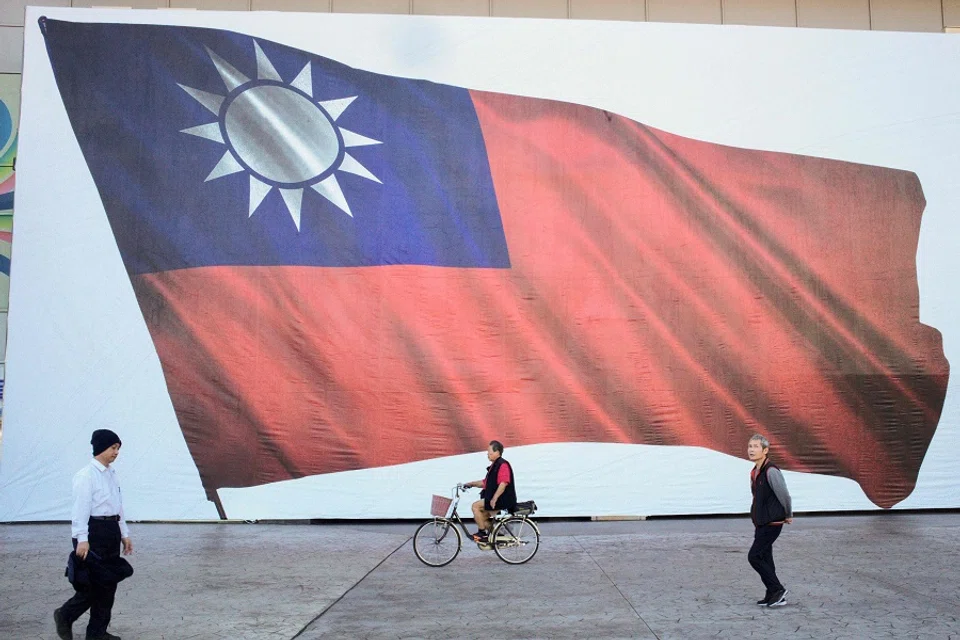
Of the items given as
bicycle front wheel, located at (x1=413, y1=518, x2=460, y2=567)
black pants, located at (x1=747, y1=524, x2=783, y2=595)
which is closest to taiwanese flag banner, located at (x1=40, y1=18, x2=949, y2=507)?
bicycle front wheel, located at (x1=413, y1=518, x2=460, y2=567)

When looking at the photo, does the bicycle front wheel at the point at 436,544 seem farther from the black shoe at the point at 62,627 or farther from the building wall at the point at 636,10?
the building wall at the point at 636,10

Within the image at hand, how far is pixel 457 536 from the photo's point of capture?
8766 mm

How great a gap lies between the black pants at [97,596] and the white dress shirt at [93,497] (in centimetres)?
7

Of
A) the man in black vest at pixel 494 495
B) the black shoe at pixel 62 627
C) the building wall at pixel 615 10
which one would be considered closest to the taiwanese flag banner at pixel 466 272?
the building wall at pixel 615 10

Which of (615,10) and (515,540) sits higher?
(615,10)

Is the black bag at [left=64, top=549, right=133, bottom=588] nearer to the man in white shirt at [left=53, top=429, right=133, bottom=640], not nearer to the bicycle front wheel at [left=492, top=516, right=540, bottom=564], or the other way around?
the man in white shirt at [left=53, top=429, right=133, bottom=640]

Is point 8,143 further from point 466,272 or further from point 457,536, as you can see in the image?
point 457,536

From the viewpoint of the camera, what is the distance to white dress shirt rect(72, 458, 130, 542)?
5.59 m

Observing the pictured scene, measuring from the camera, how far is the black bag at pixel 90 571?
18.1 feet

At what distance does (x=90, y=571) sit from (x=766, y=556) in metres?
5.03

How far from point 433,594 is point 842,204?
31.7ft

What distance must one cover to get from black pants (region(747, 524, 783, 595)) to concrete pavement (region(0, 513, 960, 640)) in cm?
21

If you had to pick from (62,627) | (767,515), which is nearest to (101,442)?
(62,627)

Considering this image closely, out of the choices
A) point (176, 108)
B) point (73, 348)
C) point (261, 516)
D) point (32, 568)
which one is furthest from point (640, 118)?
point (32, 568)
